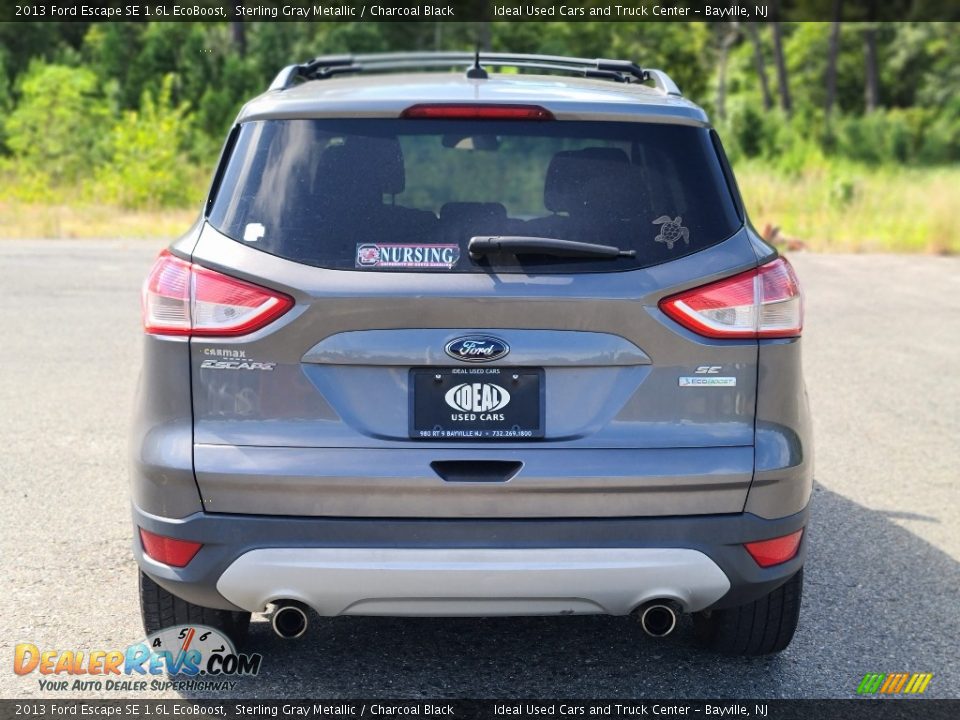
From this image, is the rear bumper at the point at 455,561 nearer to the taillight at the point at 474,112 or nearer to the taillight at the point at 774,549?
the taillight at the point at 774,549

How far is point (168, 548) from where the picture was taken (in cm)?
336

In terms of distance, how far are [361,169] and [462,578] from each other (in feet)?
3.76

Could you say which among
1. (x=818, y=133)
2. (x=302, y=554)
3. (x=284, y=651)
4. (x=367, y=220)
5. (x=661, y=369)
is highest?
(x=367, y=220)

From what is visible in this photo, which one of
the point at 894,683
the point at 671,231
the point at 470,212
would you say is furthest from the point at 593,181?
the point at 894,683

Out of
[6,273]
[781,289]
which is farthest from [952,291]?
[781,289]

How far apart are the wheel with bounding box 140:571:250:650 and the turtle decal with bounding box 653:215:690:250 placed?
5.65 ft

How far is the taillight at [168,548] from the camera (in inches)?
130

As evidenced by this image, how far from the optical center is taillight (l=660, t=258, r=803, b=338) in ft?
10.7

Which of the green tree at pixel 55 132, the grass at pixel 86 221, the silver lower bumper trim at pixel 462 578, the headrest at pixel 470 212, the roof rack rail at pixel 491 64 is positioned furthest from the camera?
the green tree at pixel 55 132

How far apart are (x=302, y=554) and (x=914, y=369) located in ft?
25.5

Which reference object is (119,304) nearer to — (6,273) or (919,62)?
(6,273)

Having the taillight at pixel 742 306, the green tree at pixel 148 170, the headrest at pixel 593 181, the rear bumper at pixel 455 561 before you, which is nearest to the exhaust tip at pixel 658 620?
the rear bumper at pixel 455 561

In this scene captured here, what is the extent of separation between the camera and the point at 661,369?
3.26m

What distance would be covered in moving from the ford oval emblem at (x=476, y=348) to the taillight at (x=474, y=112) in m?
0.65
